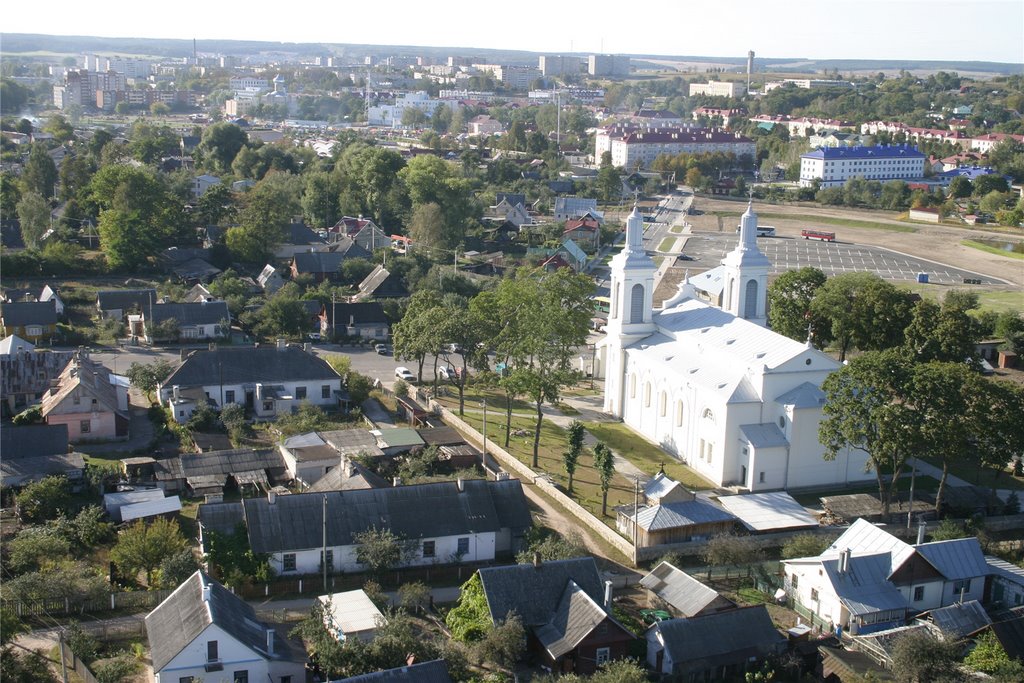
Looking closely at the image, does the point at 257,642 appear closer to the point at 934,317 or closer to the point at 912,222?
the point at 934,317

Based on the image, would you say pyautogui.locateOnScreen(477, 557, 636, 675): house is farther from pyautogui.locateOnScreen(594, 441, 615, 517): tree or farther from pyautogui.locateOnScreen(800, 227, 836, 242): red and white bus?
pyautogui.locateOnScreen(800, 227, 836, 242): red and white bus

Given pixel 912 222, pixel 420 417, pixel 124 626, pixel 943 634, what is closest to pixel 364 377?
pixel 420 417

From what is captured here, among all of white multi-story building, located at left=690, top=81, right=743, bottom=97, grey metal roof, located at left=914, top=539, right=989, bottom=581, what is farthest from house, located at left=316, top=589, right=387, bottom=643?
white multi-story building, located at left=690, top=81, right=743, bottom=97

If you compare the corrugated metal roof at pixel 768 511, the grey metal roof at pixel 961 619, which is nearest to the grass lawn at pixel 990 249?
the corrugated metal roof at pixel 768 511

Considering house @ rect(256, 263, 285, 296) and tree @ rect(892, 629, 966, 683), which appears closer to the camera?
tree @ rect(892, 629, 966, 683)

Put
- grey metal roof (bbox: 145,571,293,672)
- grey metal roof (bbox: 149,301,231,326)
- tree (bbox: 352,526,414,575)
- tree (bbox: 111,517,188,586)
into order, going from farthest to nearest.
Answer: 1. grey metal roof (bbox: 149,301,231,326)
2. tree (bbox: 352,526,414,575)
3. tree (bbox: 111,517,188,586)
4. grey metal roof (bbox: 145,571,293,672)

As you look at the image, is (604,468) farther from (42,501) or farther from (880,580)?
(42,501)

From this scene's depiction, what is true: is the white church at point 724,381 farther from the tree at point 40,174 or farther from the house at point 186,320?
the tree at point 40,174
